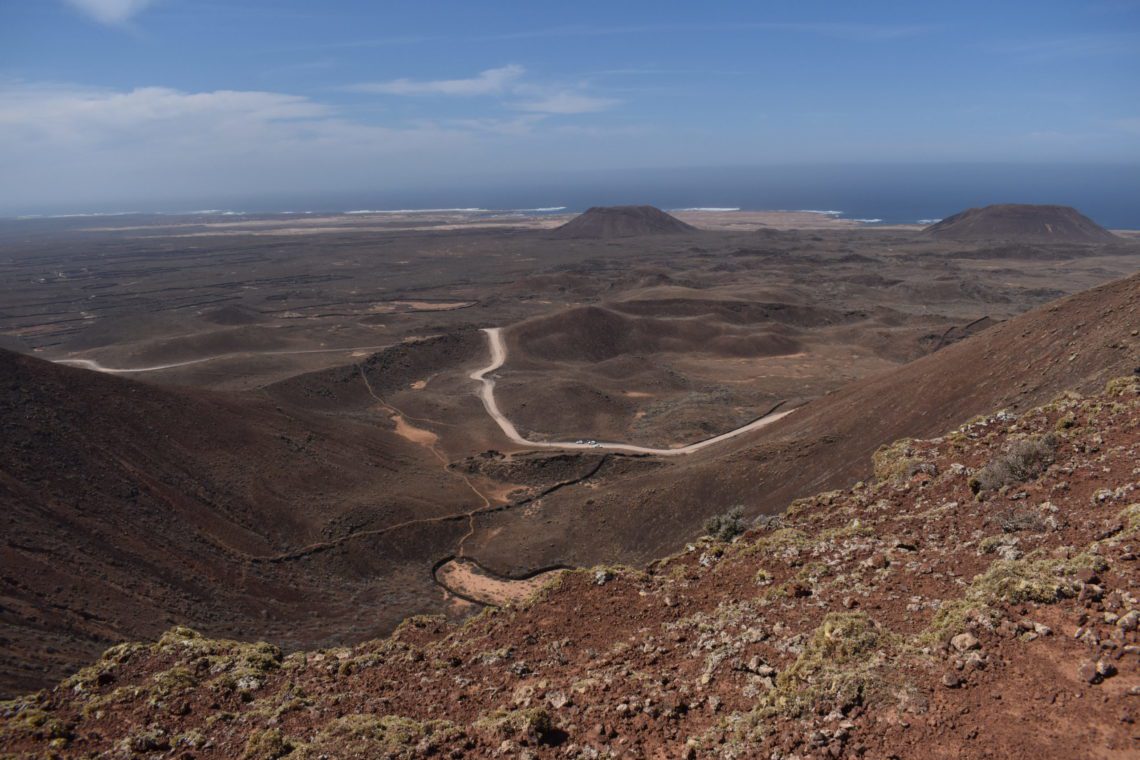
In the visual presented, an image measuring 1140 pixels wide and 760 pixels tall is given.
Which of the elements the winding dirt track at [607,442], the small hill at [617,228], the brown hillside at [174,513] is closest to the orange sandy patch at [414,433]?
the brown hillside at [174,513]

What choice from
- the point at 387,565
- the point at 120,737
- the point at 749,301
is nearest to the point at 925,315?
the point at 749,301

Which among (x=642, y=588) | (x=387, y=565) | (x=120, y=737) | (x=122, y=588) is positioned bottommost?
(x=387, y=565)

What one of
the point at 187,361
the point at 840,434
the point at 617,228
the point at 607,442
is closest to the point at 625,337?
the point at 607,442

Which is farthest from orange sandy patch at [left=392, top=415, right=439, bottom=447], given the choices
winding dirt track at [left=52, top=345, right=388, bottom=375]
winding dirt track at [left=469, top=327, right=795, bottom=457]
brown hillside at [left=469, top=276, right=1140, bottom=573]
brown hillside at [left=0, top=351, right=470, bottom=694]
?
winding dirt track at [left=52, top=345, right=388, bottom=375]

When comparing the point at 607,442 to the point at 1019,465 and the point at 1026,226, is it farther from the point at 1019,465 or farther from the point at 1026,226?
the point at 1026,226

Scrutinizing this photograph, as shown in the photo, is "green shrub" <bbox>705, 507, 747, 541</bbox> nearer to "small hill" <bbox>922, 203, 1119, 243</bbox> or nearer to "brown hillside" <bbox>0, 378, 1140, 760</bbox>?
"brown hillside" <bbox>0, 378, 1140, 760</bbox>

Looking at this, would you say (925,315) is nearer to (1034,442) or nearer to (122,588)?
(1034,442)

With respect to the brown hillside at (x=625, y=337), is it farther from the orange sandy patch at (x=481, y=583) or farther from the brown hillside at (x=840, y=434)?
the orange sandy patch at (x=481, y=583)
